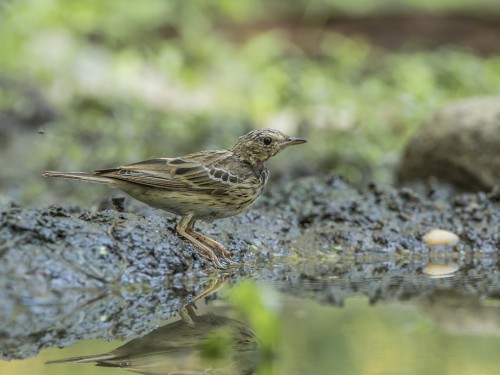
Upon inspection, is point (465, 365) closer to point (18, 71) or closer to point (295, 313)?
point (295, 313)

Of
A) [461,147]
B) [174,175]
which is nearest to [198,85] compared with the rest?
[461,147]

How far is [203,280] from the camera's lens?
654 cm

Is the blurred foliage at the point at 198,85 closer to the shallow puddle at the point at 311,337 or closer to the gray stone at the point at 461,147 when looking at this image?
the gray stone at the point at 461,147

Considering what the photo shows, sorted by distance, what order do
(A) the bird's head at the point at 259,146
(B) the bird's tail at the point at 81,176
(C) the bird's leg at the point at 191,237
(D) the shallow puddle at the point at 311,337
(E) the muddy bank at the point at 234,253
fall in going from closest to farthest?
(D) the shallow puddle at the point at 311,337, (E) the muddy bank at the point at 234,253, (B) the bird's tail at the point at 81,176, (C) the bird's leg at the point at 191,237, (A) the bird's head at the point at 259,146

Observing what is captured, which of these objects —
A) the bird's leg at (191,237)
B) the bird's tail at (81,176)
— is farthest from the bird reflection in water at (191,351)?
the bird's tail at (81,176)

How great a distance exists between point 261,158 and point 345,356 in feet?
9.54

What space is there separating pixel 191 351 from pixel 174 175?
2.23 m

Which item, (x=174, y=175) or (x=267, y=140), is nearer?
(x=174, y=175)

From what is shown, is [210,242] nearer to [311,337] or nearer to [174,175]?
[174,175]

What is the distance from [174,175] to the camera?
684 centimetres

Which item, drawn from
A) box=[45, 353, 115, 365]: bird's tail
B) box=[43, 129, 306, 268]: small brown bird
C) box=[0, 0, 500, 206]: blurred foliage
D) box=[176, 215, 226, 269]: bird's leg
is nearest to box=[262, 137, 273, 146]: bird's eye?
box=[43, 129, 306, 268]: small brown bird

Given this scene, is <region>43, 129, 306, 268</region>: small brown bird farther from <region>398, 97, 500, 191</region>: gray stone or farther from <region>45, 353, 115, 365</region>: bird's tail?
<region>398, 97, 500, 191</region>: gray stone

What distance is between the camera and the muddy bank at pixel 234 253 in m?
5.66

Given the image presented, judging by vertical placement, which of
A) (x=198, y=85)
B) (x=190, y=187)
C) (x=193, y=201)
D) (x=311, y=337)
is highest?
(x=198, y=85)
